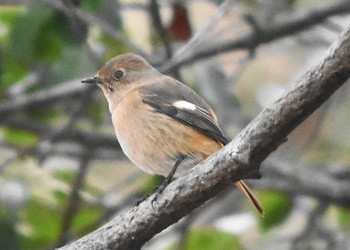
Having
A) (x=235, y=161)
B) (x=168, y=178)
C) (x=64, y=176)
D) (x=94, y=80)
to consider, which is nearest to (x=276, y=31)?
(x=94, y=80)

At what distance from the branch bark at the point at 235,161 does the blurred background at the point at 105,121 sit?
1843mm

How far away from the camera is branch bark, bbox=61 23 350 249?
322cm

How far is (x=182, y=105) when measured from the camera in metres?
4.83

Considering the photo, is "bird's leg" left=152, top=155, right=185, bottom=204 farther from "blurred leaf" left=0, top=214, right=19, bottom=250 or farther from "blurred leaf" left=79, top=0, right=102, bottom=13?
"blurred leaf" left=0, top=214, right=19, bottom=250

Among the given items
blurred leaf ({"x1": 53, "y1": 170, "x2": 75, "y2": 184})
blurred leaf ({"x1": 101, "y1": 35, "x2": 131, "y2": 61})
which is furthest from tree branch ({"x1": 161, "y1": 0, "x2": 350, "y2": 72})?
blurred leaf ({"x1": 53, "y1": 170, "x2": 75, "y2": 184})

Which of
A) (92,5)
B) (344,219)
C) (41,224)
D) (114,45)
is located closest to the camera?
(92,5)

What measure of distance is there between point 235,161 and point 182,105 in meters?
1.39

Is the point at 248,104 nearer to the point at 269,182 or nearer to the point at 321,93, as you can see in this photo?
the point at 269,182

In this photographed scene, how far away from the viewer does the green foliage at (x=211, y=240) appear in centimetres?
642

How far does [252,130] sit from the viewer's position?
3412 mm

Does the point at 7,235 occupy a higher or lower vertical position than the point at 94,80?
lower

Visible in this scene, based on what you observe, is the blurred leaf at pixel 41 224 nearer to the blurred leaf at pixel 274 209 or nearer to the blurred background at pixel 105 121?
the blurred background at pixel 105 121

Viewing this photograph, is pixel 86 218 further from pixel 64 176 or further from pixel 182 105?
pixel 182 105

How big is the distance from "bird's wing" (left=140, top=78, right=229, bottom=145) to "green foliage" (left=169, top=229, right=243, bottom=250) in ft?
5.19
